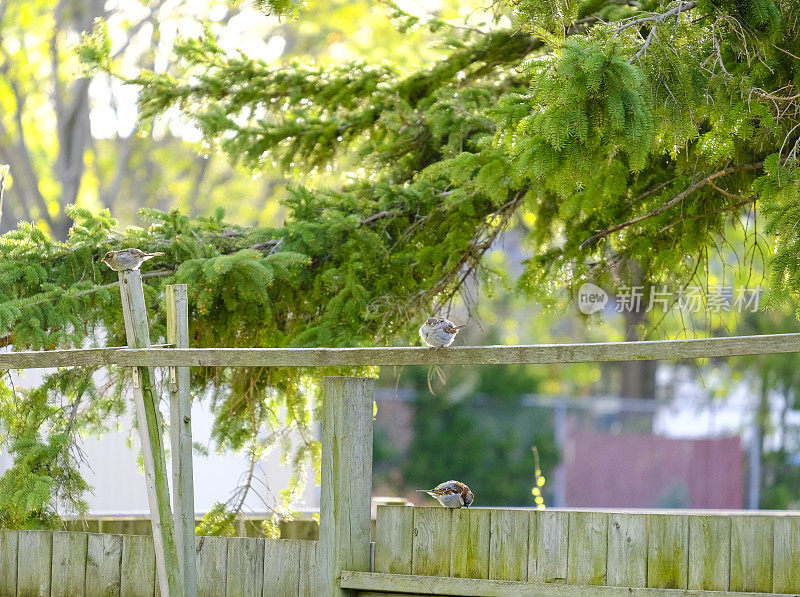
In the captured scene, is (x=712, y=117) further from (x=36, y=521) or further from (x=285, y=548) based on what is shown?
(x=36, y=521)

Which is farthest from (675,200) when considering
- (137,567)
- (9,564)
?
(9,564)

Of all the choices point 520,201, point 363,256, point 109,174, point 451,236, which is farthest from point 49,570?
point 109,174

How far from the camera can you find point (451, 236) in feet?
15.4

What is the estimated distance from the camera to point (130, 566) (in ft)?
12.1

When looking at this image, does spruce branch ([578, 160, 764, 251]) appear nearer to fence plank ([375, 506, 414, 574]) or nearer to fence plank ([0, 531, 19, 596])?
fence plank ([375, 506, 414, 574])

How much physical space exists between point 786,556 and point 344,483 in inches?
54.9

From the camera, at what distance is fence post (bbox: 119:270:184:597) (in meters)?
3.40

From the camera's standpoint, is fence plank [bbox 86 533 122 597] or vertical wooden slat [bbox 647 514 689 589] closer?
vertical wooden slat [bbox 647 514 689 589]

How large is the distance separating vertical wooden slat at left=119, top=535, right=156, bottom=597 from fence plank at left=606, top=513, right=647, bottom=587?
1.70m

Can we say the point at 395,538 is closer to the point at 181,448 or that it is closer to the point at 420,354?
the point at 420,354

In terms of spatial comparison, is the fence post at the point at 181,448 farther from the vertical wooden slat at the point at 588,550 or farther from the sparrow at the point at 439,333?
the vertical wooden slat at the point at 588,550

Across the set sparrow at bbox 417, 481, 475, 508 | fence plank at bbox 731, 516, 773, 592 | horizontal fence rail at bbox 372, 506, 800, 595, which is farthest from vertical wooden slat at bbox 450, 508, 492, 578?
fence plank at bbox 731, 516, 773, 592

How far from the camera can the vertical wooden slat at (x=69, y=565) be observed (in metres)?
3.75

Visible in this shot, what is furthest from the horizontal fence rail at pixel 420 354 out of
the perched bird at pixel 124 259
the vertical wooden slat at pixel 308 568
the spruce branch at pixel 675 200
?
the spruce branch at pixel 675 200
